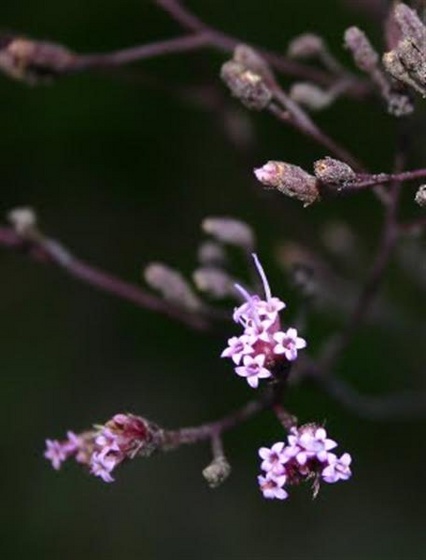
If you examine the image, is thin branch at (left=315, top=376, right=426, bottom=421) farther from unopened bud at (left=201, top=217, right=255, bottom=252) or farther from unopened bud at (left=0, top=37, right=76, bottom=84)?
unopened bud at (left=0, top=37, right=76, bottom=84)

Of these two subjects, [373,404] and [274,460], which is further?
[373,404]

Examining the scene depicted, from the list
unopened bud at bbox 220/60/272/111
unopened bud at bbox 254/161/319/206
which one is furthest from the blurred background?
unopened bud at bbox 254/161/319/206

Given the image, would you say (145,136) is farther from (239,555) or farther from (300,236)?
(239,555)

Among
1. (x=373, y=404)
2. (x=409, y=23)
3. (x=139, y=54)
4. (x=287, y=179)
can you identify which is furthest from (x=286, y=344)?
(x=373, y=404)

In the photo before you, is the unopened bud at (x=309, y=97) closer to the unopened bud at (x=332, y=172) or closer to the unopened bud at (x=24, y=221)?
the unopened bud at (x=332, y=172)

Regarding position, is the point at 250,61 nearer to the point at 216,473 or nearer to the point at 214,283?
the point at 214,283

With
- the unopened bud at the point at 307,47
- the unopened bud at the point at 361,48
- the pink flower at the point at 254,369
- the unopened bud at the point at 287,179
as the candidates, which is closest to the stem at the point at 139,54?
the unopened bud at the point at 307,47
